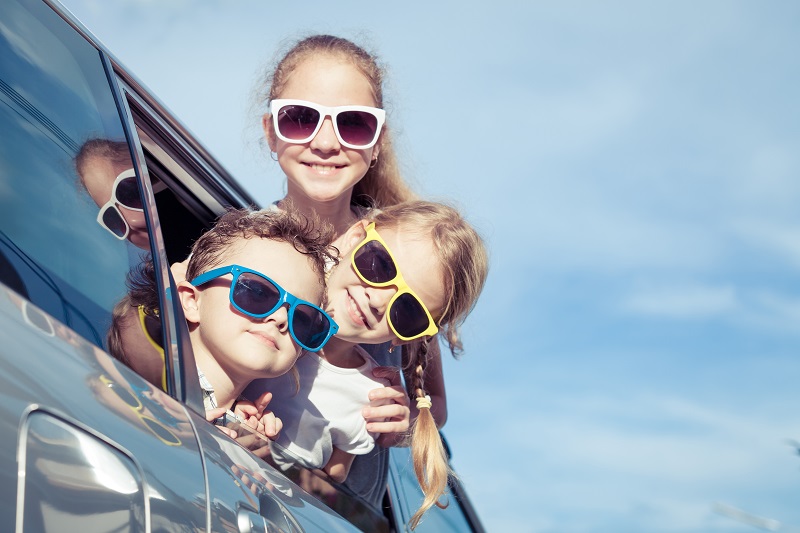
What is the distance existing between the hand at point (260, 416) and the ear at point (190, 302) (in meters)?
0.22

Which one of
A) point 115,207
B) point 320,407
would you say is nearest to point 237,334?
point 320,407

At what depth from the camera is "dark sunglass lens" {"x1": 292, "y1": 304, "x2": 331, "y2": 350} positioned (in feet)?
7.17

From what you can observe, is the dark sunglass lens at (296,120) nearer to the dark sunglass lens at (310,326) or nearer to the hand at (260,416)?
the dark sunglass lens at (310,326)

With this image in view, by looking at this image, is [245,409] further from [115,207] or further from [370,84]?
[370,84]

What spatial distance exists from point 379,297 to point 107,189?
121 centimetres

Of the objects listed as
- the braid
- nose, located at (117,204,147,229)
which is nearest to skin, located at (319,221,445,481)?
the braid

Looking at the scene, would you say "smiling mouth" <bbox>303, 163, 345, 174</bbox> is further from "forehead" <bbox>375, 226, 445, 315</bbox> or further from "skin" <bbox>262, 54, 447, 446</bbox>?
"forehead" <bbox>375, 226, 445, 315</bbox>

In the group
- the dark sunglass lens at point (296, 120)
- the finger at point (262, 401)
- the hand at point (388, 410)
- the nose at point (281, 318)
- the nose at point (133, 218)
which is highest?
the dark sunglass lens at point (296, 120)

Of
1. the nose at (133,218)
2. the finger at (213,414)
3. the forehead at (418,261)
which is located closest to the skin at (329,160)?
the forehead at (418,261)

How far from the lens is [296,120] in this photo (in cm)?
295

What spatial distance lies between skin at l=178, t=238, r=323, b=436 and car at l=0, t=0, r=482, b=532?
245 mm

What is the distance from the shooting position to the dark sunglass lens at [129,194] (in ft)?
5.19

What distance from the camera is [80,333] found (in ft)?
4.10

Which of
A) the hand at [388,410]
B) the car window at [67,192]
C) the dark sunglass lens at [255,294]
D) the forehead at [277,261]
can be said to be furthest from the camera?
the hand at [388,410]
